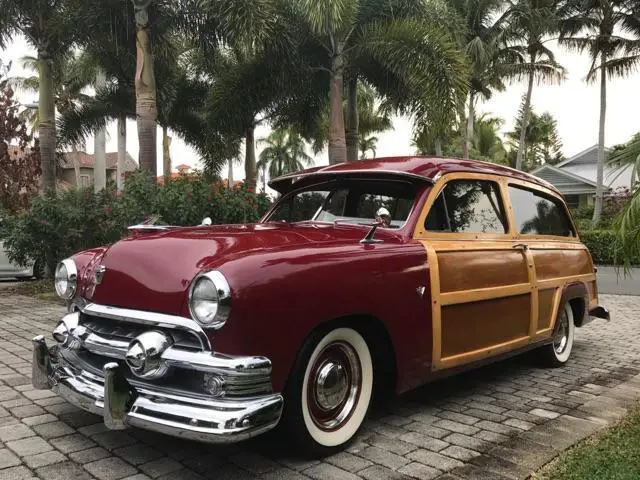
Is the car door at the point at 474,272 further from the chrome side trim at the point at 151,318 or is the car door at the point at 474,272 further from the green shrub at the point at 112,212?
the green shrub at the point at 112,212

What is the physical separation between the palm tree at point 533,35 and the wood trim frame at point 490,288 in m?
22.9

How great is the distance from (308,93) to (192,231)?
1238 centimetres

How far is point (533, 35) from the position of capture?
2633 cm

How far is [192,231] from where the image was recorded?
3.67m

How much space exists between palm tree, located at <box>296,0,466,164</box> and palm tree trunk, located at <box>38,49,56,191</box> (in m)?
5.70

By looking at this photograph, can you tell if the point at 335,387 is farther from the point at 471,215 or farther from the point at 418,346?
the point at 471,215

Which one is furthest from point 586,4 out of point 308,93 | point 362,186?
point 362,186

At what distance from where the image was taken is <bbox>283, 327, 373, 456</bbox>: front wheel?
9.76 feet

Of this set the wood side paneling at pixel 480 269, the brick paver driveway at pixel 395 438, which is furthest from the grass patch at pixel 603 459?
the wood side paneling at pixel 480 269

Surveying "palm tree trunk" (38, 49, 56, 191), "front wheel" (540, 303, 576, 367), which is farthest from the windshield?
"palm tree trunk" (38, 49, 56, 191)

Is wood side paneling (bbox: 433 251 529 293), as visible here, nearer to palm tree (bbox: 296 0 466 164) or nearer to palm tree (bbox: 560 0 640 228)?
palm tree (bbox: 296 0 466 164)

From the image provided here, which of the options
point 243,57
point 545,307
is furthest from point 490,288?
point 243,57

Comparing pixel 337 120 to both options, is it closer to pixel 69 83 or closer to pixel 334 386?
pixel 334 386

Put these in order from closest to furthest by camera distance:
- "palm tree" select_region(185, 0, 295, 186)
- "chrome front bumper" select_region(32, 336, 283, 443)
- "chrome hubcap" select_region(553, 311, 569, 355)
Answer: "chrome front bumper" select_region(32, 336, 283, 443)
"chrome hubcap" select_region(553, 311, 569, 355)
"palm tree" select_region(185, 0, 295, 186)
